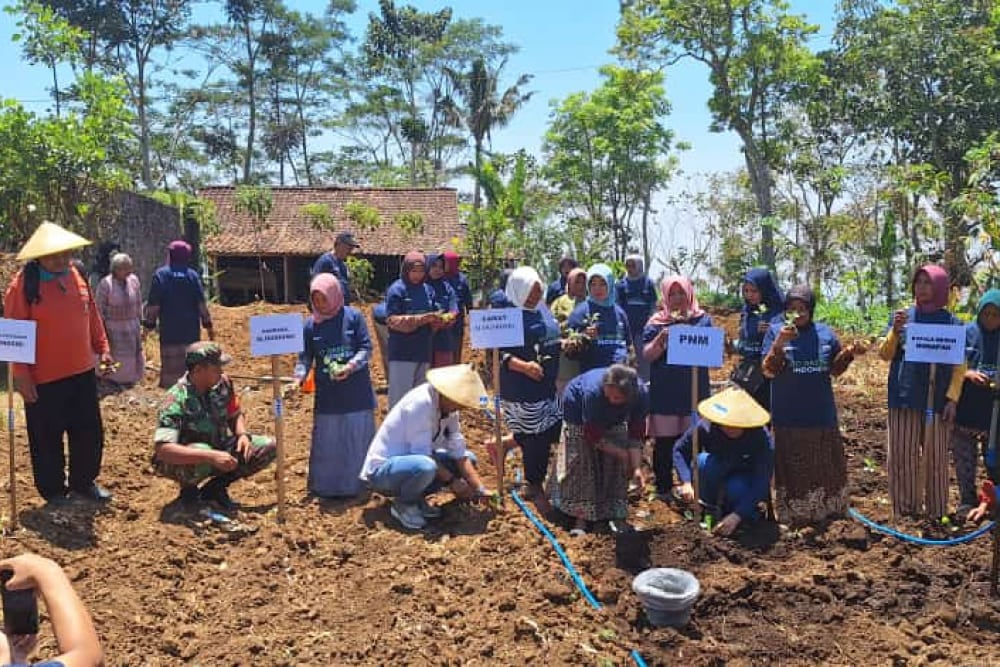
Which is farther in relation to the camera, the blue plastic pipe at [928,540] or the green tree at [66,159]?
the green tree at [66,159]

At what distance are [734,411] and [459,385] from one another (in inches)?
62.7

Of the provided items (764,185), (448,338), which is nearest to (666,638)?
(448,338)

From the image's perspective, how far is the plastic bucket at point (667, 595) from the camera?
3.77 metres

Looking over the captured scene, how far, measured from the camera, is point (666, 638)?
3713 mm

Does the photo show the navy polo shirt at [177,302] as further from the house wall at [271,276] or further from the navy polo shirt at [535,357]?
the house wall at [271,276]

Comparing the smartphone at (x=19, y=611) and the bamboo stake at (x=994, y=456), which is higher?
the smartphone at (x=19, y=611)

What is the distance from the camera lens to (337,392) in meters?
5.49

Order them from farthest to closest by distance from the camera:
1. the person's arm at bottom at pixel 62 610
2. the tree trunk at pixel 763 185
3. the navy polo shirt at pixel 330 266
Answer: the tree trunk at pixel 763 185
the navy polo shirt at pixel 330 266
the person's arm at bottom at pixel 62 610

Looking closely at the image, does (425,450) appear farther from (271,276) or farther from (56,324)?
(271,276)

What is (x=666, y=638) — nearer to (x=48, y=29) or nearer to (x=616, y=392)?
(x=616, y=392)

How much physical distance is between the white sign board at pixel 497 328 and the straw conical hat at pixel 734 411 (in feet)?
4.06

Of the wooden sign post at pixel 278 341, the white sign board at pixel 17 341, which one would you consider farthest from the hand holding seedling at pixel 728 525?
the white sign board at pixel 17 341

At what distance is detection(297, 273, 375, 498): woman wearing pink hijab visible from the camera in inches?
214

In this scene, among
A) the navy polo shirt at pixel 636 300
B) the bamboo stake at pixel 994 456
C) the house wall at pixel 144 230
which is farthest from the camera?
the house wall at pixel 144 230
